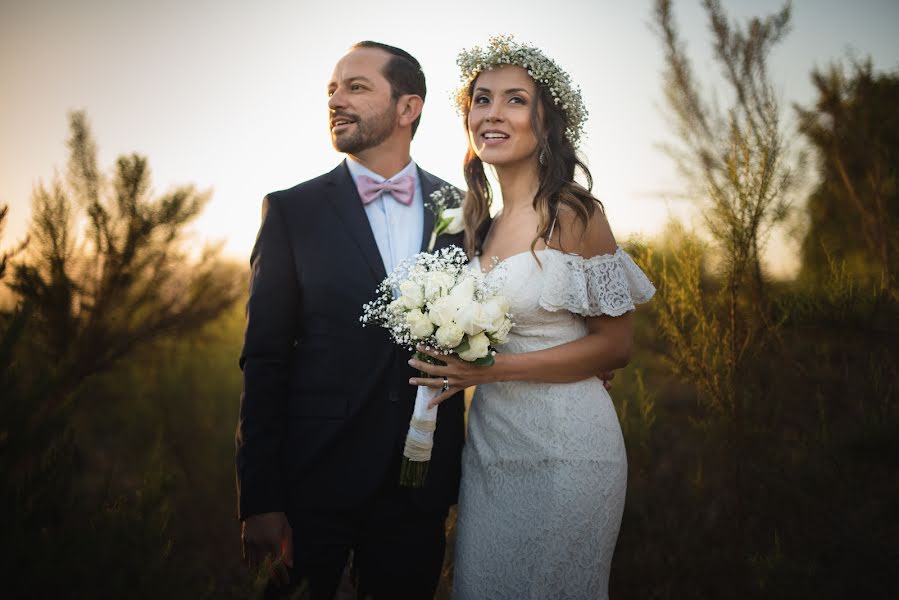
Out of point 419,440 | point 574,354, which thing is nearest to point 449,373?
point 419,440

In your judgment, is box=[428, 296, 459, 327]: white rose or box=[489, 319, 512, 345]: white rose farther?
box=[489, 319, 512, 345]: white rose

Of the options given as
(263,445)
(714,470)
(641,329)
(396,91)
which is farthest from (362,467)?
(641,329)

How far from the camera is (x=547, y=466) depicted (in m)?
2.34

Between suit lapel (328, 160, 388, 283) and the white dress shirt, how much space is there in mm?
83

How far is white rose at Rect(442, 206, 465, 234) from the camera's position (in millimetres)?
2717

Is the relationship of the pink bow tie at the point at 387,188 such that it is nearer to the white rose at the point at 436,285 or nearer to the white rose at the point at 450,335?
the white rose at the point at 436,285

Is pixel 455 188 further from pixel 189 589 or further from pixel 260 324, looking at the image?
pixel 189 589

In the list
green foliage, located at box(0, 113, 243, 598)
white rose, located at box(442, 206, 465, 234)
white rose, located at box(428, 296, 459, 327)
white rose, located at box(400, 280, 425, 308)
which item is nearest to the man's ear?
white rose, located at box(442, 206, 465, 234)

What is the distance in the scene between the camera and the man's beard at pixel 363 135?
A: 9.43ft

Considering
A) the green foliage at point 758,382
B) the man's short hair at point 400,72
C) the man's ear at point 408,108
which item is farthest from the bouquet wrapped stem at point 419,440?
the green foliage at point 758,382

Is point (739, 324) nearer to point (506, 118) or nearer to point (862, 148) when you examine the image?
point (862, 148)

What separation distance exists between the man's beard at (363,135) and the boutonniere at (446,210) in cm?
40

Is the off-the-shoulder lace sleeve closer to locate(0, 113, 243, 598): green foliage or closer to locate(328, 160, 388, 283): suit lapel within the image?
locate(328, 160, 388, 283): suit lapel

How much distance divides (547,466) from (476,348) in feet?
2.12
